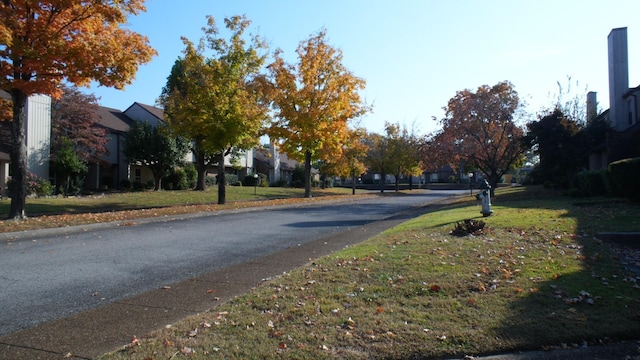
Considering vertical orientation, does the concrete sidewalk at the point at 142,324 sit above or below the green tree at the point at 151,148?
below

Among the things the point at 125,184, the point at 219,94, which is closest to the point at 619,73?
the point at 219,94

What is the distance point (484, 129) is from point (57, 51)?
23.6 meters

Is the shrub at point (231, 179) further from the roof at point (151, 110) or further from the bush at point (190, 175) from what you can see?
the roof at point (151, 110)

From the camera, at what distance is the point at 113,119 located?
40.6 meters

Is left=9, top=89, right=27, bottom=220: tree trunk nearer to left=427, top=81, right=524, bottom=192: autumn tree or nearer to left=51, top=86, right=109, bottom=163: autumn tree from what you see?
left=51, top=86, right=109, bottom=163: autumn tree

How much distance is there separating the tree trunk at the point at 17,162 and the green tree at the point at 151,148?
722 inches

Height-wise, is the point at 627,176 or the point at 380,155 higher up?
the point at 380,155

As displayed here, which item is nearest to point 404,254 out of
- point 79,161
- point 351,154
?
point 79,161

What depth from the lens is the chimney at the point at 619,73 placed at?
2820 centimetres

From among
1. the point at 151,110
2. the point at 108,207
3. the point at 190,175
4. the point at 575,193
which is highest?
the point at 151,110

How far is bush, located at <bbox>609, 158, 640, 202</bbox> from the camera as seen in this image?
14.3 m

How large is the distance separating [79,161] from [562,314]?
1237 inches

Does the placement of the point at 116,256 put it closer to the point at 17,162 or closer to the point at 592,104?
the point at 17,162

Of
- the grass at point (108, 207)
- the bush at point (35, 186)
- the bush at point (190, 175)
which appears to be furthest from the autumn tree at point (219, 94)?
the bush at point (190, 175)
